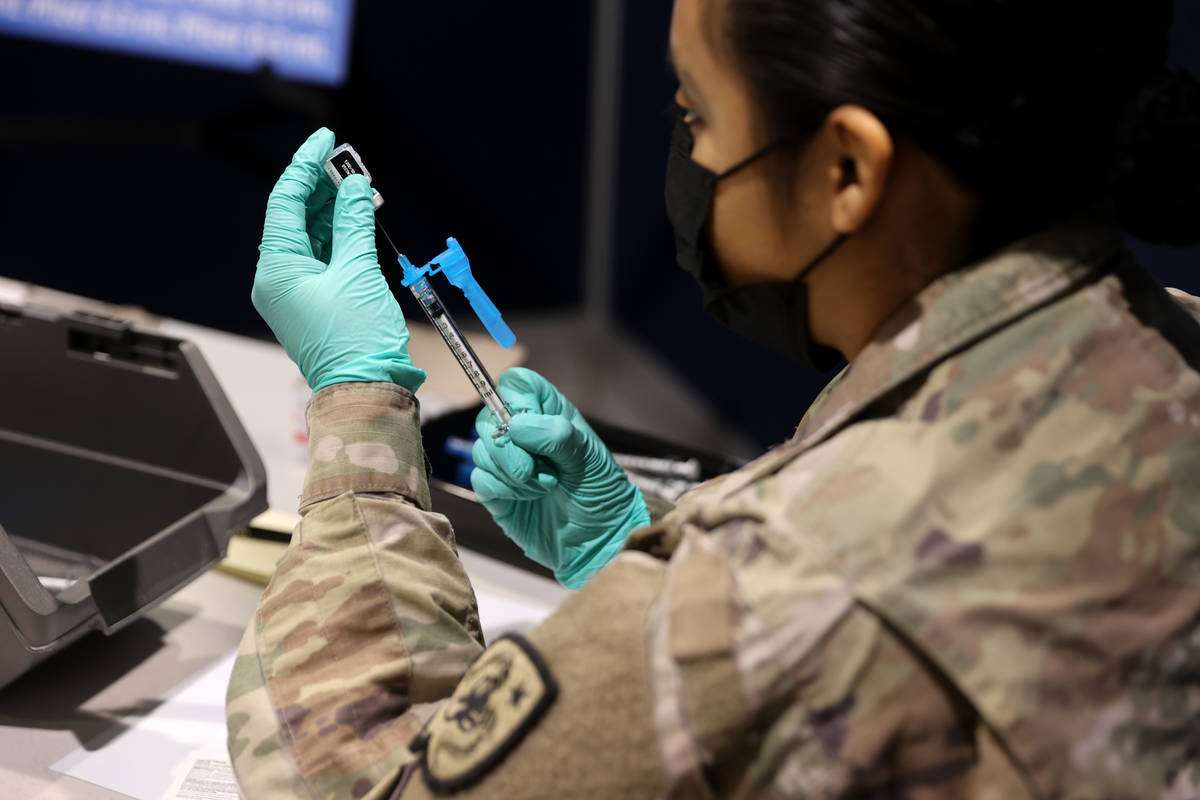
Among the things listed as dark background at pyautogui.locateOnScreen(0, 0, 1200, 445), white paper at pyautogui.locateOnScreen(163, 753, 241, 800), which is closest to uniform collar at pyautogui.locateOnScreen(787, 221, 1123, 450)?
white paper at pyautogui.locateOnScreen(163, 753, 241, 800)

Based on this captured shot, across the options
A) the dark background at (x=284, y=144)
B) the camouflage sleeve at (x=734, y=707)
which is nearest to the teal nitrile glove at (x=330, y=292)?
the camouflage sleeve at (x=734, y=707)

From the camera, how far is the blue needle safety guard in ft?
2.94

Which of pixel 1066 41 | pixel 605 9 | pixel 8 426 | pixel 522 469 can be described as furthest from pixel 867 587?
pixel 605 9

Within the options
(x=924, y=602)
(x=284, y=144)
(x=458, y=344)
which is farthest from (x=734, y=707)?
(x=284, y=144)

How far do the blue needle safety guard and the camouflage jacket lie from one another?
36 cm

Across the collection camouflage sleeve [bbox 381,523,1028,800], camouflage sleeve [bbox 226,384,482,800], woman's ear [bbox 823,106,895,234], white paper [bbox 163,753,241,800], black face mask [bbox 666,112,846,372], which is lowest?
white paper [bbox 163,753,241,800]

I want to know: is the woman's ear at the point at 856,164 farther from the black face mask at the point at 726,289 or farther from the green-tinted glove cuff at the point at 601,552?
the green-tinted glove cuff at the point at 601,552

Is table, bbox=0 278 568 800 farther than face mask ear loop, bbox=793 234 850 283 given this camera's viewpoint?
Yes

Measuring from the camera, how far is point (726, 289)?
72 centimetres

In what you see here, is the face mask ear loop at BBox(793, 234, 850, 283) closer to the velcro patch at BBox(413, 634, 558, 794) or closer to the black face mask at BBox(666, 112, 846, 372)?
the black face mask at BBox(666, 112, 846, 372)

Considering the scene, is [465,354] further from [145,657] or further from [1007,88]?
[1007,88]

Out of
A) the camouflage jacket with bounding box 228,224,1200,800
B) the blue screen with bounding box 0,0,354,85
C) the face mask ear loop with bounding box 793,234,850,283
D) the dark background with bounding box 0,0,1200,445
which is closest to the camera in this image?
the camouflage jacket with bounding box 228,224,1200,800

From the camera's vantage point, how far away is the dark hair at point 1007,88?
0.53 metres

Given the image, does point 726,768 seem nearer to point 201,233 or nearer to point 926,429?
point 926,429
